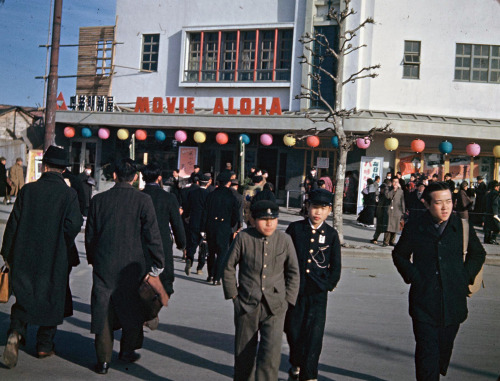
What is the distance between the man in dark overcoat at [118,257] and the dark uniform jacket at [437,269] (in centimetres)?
208

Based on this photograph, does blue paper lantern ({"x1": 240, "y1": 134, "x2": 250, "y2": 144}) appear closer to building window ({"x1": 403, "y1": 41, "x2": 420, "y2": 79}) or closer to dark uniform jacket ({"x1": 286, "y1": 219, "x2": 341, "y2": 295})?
building window ({"x1": 403, "y1": 41, "x2": 420, "y2": 79})

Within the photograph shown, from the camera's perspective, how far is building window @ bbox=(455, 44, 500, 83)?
80.6ft

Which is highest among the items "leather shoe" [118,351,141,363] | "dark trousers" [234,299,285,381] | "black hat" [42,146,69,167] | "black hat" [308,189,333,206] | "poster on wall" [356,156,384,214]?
"poster on wall" [356,156,384,214]

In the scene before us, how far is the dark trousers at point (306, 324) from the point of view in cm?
511

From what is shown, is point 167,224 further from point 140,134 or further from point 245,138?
point 140,134

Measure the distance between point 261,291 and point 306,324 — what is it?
2.38ft

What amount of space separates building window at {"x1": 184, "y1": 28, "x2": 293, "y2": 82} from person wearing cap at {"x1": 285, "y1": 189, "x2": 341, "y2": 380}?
69.7ft

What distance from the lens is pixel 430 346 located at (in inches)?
184

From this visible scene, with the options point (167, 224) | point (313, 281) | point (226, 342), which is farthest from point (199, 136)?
point (313, 281)

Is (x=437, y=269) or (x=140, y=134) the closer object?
(x=437, y=269)

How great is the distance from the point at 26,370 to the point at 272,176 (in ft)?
70.5

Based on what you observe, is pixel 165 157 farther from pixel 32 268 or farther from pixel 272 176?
pixel 32 268

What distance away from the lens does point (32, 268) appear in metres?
5.41

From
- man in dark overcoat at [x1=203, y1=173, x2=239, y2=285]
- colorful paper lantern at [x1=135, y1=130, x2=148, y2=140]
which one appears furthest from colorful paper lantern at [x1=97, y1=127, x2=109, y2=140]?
man in dark overcoat at [x1=203, y1=173, x2=239, y2=285]
